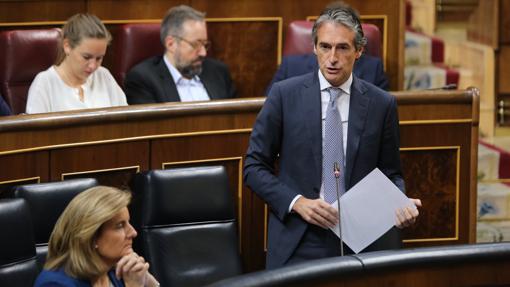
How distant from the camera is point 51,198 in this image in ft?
7.07

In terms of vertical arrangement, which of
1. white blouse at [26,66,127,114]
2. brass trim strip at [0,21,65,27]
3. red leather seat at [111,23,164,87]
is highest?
brass trim strip at [0,21,65,27]

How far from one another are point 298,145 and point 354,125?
11cm

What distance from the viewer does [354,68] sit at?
3.08 metres

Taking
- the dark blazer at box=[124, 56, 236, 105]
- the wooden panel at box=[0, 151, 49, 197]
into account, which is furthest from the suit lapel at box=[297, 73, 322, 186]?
the dark blazer at box=[124, 56, 236, 105]

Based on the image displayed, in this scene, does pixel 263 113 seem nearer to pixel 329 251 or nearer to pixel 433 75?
pixel 329 251

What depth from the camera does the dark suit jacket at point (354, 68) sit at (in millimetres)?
3072

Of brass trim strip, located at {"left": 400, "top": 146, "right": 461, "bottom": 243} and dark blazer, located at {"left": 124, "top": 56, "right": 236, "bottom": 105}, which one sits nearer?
brass trim strip, located at {"left": 400, "top": 146, "right": 461, "bottom": 243}

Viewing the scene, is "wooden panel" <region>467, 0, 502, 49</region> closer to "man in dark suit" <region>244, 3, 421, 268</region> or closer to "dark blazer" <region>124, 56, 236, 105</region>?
"dark blazer" <region>124, 56, 236, 105</region>

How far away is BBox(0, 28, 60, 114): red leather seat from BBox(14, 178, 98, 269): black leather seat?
88 cm

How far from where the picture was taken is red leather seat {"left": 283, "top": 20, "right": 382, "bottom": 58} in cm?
323

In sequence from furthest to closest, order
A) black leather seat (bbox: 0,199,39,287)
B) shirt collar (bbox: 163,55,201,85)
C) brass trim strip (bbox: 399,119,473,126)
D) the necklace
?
shirt collar (bbox: 163,55,201,85)
the necklace
brass trim strip (bbox: 399,119,473,126)
black leather seat (bbox: 0,199,39,287)

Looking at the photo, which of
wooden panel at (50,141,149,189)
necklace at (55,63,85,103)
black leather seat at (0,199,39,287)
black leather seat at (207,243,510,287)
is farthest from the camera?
necklace at (55,63,85,103)

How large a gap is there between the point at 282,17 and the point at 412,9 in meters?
0.94

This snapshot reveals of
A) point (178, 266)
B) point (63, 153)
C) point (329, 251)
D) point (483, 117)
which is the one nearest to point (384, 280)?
point (329, 251)
